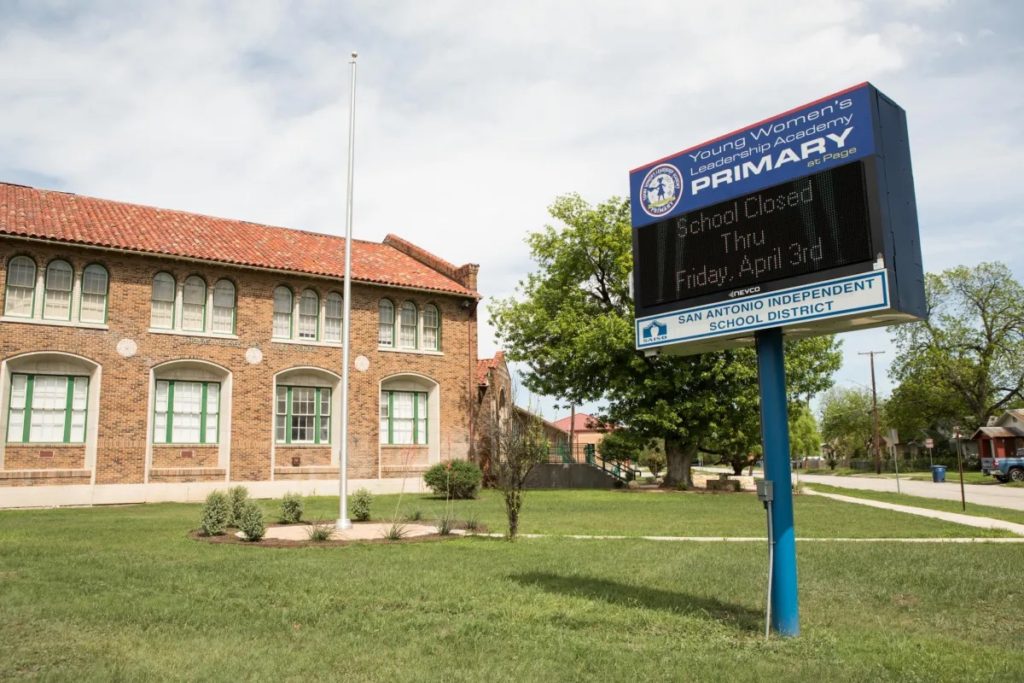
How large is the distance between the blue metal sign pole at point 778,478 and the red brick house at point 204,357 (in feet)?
70.4

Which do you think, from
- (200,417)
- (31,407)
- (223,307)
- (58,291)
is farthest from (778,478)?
(58,291)

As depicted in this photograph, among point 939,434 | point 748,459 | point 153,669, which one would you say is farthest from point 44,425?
point 939,434

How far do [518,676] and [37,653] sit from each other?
3.79 meters

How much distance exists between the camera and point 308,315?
28188 millimetres

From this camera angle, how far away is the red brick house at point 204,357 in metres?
23.3

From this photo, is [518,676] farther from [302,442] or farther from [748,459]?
[748,459]

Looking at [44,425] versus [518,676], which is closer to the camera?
[518,676]

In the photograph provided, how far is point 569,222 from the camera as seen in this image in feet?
112

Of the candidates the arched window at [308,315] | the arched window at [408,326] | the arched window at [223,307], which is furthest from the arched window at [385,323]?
the arched window at [223,307]

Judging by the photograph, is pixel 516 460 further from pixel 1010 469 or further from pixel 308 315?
pixel 1010 469

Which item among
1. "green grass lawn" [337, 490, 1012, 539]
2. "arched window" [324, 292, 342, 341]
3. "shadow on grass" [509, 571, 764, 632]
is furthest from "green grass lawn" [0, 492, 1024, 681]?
"arched window" [324, 292, 342, 341]

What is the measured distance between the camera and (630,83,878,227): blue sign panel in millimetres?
7359

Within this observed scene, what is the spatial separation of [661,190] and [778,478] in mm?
3417

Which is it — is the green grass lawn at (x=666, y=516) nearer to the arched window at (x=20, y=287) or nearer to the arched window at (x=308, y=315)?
the arched window at (x=308, y=315)
